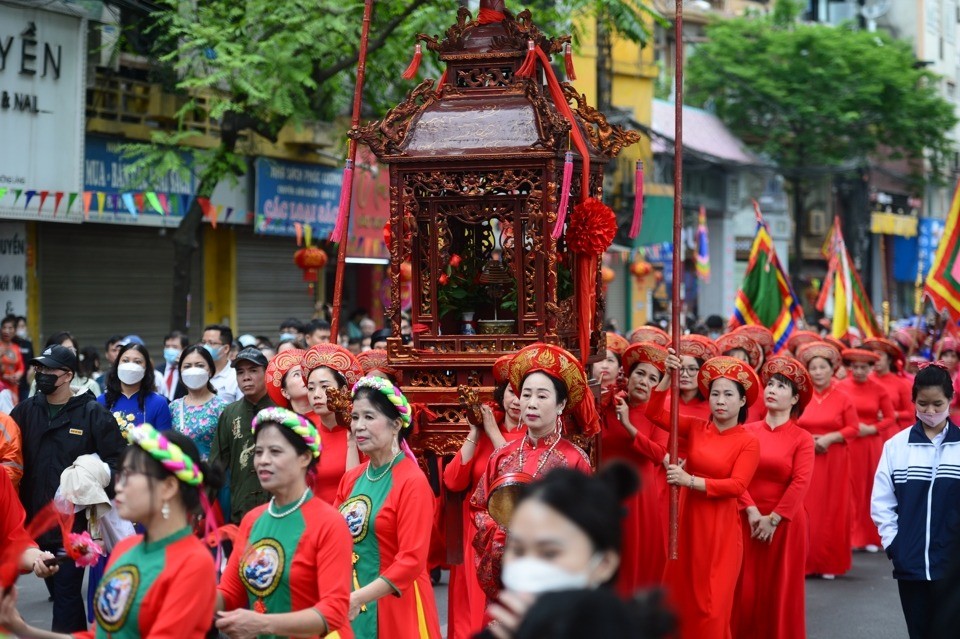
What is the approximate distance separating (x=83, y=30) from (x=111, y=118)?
6.21 feet

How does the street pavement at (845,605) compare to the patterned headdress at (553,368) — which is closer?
the patterned headdress at (553,368)

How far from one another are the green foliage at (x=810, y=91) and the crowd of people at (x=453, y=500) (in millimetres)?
25768

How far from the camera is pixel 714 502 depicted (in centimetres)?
848

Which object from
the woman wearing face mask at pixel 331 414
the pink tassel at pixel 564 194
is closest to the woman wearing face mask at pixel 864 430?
the pink tassel at pixel 564 194

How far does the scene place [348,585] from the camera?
Result: 202 inches

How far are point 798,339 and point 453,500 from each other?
7052mm

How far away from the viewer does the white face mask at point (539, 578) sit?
3.43m

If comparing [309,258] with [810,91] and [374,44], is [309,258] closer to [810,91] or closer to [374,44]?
[374,44]

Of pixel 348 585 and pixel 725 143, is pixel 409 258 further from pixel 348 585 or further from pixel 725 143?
pixel 725 143

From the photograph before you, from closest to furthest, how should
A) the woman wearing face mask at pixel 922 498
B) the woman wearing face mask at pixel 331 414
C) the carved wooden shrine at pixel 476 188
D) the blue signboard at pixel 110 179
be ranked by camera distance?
1. the woman wearing face mask at pixel 922 498
2. the woman wearing face mask at pixel 331 414
3. the carved wooden shrine at pixel 476 188
4. the blue signboard at pixel 110 179

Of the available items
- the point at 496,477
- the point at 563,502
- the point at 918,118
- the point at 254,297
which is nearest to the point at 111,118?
the point at 254,297

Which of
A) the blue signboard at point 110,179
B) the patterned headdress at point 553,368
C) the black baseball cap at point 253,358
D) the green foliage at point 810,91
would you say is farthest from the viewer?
the green foliage at point 810,91

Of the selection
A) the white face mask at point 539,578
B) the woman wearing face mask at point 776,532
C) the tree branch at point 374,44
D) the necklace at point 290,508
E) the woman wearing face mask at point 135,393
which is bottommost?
the woman wearing face mask at point 776,532

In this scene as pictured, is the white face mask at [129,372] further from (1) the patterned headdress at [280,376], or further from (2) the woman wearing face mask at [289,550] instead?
(2) the woman wearing face mask at [289,550]
